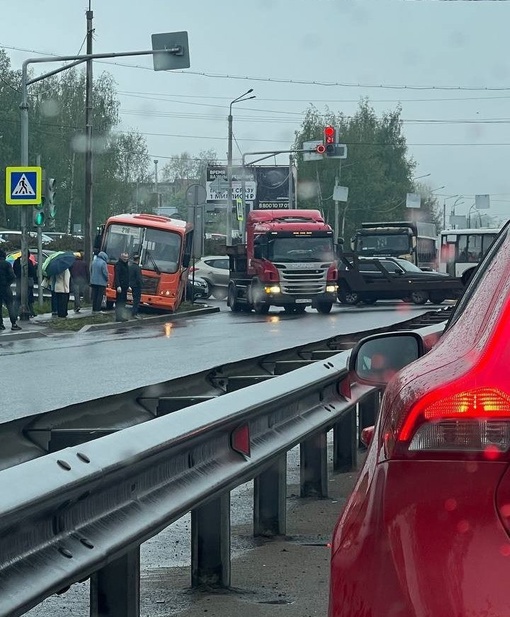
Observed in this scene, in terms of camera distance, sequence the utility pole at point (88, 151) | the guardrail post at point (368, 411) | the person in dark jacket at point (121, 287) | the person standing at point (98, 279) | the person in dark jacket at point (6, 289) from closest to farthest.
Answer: the guardrail post at point (368, 411)
the person in dark jacket at point (6, 289)
the person in dark jacket at point (121, 287)
the person standing at point (98, 279)
the utility pole at point (88, 151)

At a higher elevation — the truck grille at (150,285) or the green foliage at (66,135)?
the green foliage at (66,135)

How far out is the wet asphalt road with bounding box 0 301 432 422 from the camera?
15523 millimetres

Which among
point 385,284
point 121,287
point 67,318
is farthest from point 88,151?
point 385,284

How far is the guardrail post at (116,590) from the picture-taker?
4.10 m

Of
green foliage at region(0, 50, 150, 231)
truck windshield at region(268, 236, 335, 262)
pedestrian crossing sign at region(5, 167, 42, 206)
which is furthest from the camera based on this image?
green foliage at region(0, 50, 150, 231)

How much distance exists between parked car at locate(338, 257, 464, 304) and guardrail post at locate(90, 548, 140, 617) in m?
40.1

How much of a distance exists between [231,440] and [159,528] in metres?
1.17

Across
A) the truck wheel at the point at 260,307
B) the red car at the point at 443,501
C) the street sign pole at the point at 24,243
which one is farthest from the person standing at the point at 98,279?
the red car at the point at 443,501

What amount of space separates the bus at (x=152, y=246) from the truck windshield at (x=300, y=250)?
2.84 m

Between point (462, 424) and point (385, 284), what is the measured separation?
42243mm

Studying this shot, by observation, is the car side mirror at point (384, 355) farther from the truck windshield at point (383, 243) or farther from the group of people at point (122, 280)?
the truck windshield at point (383, 243)

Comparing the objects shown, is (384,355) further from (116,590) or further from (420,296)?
(420,296)

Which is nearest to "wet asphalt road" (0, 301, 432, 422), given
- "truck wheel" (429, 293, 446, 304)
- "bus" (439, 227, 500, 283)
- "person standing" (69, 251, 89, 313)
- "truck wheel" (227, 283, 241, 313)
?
"person standing" (69, 251, 89, 313)

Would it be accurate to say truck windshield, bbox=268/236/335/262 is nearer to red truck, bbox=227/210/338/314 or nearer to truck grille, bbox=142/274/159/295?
red truck, bbox=227/210/338/314
